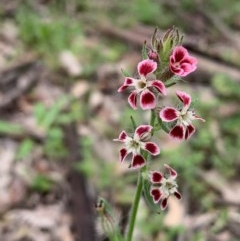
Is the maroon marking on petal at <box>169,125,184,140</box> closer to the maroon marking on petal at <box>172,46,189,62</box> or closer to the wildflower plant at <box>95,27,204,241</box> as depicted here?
the wildflower plant at <box>95,27,204,241</box>

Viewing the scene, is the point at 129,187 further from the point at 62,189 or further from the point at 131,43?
the point at 131,43

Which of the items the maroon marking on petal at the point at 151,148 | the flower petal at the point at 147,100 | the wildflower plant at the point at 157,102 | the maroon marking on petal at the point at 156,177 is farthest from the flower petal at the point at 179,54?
the maroon marking on petal at the point at 156,177

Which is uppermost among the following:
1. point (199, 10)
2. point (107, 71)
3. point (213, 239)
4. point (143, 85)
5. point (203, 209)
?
point (199, 10)

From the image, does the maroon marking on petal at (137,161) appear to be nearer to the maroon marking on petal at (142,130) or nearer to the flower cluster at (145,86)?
the maroon marking on petal at (142,130)

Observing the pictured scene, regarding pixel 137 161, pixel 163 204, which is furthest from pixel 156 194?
pixel 137 161

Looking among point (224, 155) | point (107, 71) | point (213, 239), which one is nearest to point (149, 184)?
point (213, 239)

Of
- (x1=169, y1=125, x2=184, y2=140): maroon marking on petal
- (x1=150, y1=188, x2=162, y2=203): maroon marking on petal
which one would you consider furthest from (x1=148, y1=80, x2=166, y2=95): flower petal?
(x1=150, y1=188, x2=162, y2=203): maroon marking on petal

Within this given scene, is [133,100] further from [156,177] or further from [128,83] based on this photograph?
[156,177]
